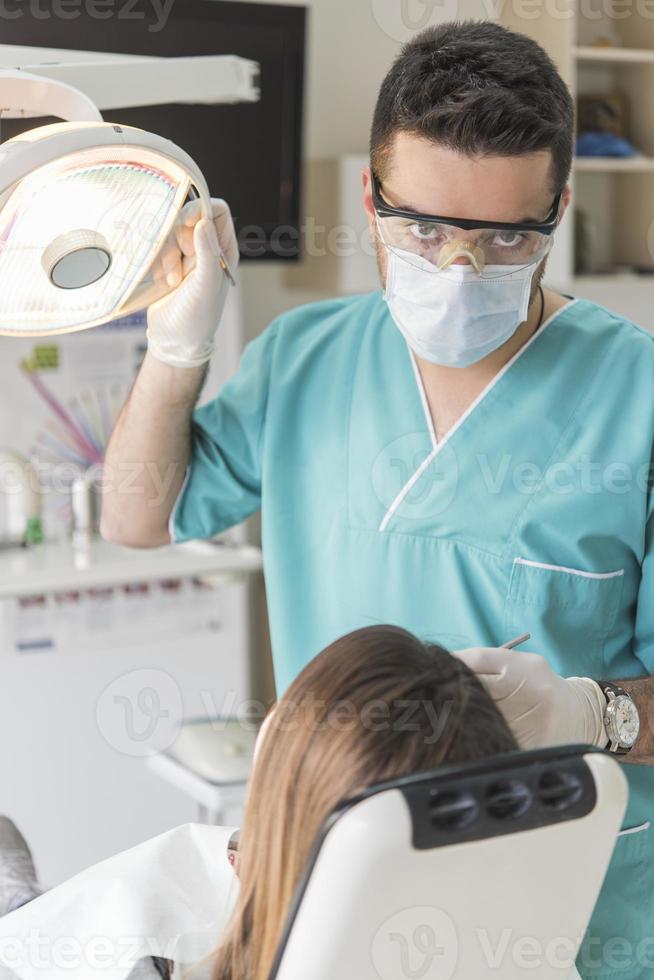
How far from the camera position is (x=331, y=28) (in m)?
3.29

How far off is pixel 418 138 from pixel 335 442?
388 millimetres

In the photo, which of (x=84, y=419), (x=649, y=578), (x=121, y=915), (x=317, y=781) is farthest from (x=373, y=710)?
(x=84, y=419)

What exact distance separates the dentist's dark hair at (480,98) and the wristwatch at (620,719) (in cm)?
50

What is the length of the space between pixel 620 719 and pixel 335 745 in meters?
0.36

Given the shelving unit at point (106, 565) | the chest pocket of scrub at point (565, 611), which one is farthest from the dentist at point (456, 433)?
the shelving unit at point (106, 565)

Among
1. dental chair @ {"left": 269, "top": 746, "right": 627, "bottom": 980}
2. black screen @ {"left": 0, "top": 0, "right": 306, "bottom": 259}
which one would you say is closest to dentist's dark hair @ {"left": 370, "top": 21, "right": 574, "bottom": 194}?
dental chair @ {"left": 269, "top": 746, "right": 627, "bottom": 980}

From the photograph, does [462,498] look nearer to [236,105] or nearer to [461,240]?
[461,240]

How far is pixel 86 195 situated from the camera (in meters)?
1.01

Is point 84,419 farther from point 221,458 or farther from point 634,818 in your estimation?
point 634,818

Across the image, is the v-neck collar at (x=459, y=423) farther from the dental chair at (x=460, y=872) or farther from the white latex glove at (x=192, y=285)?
the dental chair at (x=460, y=872)

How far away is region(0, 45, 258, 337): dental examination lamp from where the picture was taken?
94 cm

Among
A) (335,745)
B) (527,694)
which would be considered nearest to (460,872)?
(335,745)

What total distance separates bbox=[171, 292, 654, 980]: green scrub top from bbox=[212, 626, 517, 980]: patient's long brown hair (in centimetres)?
36

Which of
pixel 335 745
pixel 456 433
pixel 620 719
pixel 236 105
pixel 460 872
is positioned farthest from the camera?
pixel 236 105
